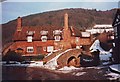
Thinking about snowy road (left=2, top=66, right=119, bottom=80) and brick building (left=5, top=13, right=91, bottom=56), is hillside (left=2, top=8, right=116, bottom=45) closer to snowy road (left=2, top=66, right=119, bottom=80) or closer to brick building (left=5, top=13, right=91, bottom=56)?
brick building (left=5, top=13, right=91, bottom=56)

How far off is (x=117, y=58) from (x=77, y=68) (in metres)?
1.08

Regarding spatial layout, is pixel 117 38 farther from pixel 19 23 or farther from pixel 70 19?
pixel 19 23

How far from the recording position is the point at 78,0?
367 inches

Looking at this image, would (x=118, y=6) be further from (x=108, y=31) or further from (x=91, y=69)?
(x=91, y=69)

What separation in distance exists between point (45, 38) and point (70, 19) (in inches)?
33.9

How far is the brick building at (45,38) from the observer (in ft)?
30.9

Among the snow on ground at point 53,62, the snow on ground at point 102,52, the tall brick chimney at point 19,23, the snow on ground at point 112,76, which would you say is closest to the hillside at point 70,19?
the tall brick chimney at point 19,23

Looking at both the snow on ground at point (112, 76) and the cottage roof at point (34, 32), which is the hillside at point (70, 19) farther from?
the snow on ground at point (112, 76)

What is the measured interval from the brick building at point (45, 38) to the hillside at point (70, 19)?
0.37 ft

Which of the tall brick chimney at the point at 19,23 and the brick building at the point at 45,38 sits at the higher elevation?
the tall brick chimney at the point at 19,23

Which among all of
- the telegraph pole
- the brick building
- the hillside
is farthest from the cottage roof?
the telegraph pole

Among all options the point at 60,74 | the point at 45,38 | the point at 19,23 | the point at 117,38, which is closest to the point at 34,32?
the point at 45,38

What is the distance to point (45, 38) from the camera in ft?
31.5

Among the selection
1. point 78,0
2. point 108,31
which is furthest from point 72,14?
point 108,31
